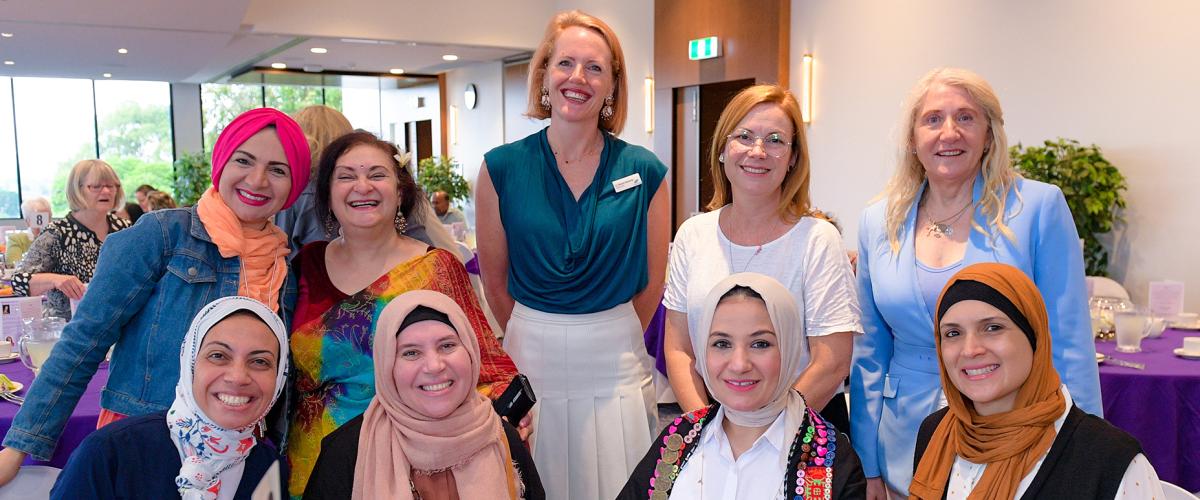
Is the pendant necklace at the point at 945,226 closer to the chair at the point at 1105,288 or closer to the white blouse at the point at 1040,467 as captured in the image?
the white blouse at the point at 1040,467

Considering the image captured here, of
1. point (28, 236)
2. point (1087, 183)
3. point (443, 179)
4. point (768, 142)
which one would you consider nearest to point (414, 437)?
point (768, 142)

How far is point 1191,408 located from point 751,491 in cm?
227

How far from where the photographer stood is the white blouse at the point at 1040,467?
168cm

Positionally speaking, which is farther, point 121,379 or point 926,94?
point 926,94

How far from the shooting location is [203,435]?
202 cm

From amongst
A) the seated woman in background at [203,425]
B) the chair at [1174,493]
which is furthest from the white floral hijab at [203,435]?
the chair at [1174,493]

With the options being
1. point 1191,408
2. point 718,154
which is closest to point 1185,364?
point 1191,408

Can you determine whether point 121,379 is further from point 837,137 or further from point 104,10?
point 104,10

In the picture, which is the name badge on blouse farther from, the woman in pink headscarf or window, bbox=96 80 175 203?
window, bbox=96 80 175 203

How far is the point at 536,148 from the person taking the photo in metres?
2.86

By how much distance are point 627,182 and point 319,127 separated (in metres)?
1.20

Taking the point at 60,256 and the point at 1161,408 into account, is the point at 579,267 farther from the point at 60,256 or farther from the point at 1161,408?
the point at 60,256

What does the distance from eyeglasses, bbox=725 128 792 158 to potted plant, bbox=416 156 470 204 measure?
11977mm

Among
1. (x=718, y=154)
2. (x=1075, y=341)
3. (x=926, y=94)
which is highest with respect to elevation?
(x=926, y=94)
